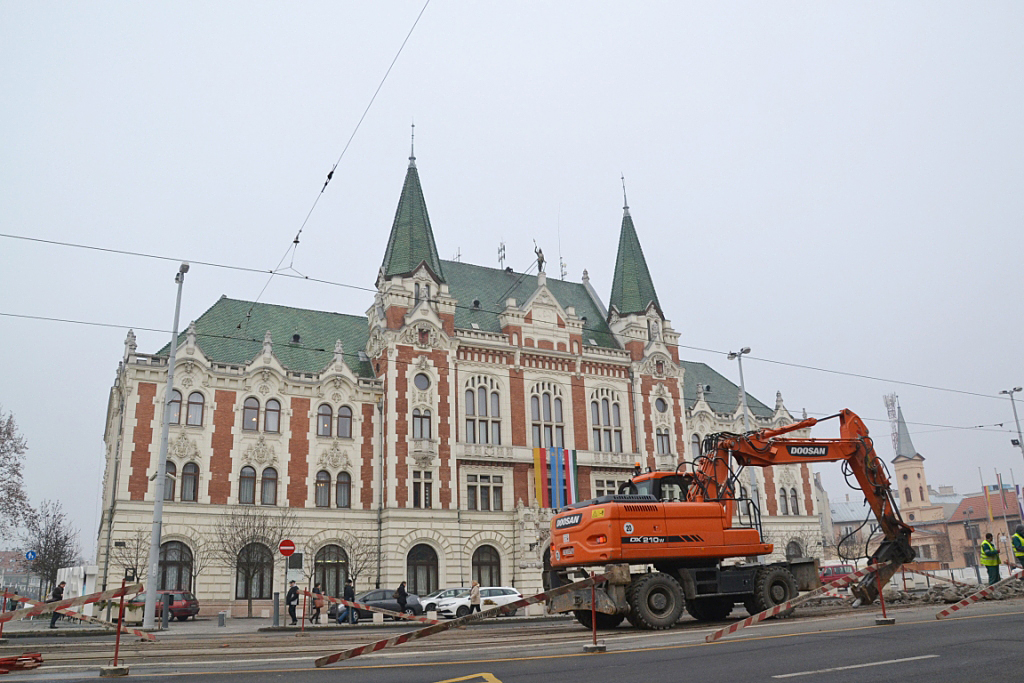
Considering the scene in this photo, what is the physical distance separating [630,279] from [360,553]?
83.2 ft

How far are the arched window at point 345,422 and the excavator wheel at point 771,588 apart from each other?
27543 mm

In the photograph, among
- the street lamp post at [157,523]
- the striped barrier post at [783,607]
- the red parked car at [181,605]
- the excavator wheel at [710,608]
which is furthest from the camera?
the red parked car at [181,605]

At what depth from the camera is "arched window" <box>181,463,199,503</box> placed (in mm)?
37938

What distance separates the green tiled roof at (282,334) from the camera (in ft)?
138

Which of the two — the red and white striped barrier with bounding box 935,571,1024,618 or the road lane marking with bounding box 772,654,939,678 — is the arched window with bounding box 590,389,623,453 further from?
the road lane marking with bounding box 772,654,939,678

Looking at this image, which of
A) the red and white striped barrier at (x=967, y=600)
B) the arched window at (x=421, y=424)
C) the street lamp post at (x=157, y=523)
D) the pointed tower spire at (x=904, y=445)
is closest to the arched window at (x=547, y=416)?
the arched window at (x=421, y=424)

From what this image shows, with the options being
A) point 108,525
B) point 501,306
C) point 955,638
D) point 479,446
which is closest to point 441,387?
point 479,446

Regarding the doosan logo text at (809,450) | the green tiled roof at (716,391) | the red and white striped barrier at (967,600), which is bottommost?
the red and white striped barrier at (967,600)

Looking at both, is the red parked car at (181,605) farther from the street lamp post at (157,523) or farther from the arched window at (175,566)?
the street lamp post at (157,523)

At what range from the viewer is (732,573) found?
59.8ft

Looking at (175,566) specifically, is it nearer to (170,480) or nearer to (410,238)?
(170,480)

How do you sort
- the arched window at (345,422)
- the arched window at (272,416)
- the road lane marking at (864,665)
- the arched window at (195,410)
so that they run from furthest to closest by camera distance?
1. the arched window at (345,422)
2. the arched window at (272,416)
3. the arched window at (195,410)
4. the road lane marking at (864,665)

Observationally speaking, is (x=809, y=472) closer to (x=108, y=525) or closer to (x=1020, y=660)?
(x=108, y=525)

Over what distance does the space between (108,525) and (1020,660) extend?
3850 centimetres
